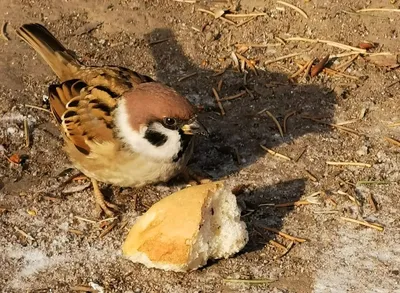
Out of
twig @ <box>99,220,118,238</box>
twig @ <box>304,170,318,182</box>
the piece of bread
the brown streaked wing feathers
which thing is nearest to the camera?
the piece of bread

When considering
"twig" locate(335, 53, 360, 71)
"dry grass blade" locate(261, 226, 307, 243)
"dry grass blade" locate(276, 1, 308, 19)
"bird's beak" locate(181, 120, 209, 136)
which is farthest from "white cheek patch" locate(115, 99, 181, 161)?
"dry grass blade" locate(276, 1, 308, 19)

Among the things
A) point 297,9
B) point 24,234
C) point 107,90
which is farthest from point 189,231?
point 297,9

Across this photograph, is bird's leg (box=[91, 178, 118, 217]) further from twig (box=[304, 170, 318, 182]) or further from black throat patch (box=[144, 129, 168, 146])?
twig (box=[304, 170, 318, 182])

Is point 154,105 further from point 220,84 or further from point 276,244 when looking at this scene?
point 220,84

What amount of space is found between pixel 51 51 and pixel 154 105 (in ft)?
4.36

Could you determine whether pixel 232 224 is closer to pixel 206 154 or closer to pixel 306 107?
pixel 206 154

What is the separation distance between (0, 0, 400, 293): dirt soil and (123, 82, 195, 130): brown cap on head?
663 mm

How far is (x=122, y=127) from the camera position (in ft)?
15.6

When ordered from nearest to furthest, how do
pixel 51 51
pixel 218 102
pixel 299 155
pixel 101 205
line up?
1. pixel 101 205
2. pixel 299 155
3. pixel 51 51
4. pixel 218 102

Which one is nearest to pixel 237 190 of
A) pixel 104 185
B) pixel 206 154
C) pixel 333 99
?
pixel 206 154

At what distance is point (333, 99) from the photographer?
19.2 ft

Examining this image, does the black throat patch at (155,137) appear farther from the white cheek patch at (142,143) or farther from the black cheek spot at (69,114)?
the black cheek spot at (69,114)

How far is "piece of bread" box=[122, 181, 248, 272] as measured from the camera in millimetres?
4234

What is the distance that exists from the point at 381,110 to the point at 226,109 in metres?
1.12
